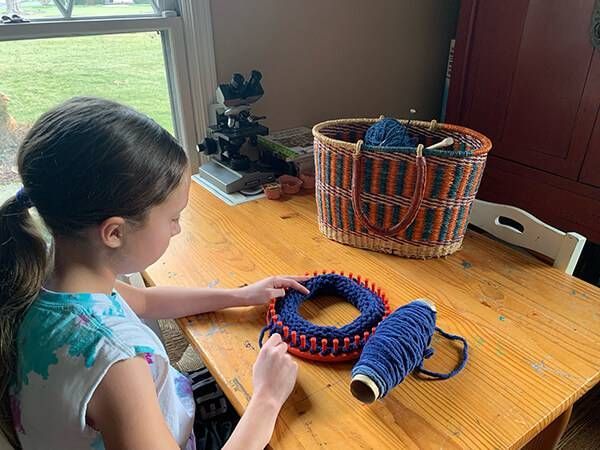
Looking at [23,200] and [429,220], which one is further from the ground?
[23,200]

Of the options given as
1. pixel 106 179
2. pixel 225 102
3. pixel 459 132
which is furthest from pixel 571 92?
pixel 106 179

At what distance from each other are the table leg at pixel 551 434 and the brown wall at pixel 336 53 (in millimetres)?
1228

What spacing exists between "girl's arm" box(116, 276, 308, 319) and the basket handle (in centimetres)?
25

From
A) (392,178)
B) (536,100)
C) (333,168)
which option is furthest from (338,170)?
(536,100)

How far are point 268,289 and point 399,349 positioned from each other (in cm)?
30

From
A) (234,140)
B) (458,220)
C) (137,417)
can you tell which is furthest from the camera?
(234,140)

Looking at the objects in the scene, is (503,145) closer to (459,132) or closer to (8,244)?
(459,132)

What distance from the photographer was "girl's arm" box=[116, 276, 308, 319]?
0.84 m

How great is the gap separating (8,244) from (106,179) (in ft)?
0.58

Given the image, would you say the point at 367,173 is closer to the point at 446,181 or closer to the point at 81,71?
the point at 446,181

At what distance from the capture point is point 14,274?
59 centimetres

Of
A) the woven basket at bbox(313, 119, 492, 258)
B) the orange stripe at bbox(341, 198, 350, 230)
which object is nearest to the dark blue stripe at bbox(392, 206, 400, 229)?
the woven basket at bbox(313, 119, 492, 258)

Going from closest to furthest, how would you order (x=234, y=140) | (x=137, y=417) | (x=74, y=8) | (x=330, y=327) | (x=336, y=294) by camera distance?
(x=137, y=417) < (x=330, y=327) < (x=336, y=294) < (x=74, y=8) < (x=234, y=140)

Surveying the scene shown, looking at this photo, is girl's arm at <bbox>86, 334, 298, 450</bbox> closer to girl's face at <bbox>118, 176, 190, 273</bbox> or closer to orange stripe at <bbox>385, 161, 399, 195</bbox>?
girl's face at <bbox>118, 176, 190, 273</bbox>
